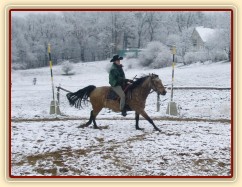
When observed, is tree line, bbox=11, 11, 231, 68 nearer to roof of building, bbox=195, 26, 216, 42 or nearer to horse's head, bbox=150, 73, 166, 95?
roof of building, bbox=195, 26, 216, 42

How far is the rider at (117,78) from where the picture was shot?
8148 mm

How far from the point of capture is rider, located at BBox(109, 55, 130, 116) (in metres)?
8.15

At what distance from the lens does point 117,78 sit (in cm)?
821

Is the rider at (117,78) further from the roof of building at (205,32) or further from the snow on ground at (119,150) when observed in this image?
the roof of building at (205,32)

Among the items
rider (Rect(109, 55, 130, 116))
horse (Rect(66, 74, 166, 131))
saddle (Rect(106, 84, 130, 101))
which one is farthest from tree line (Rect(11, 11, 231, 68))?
rider (Rect(109, 55, 130, 116))

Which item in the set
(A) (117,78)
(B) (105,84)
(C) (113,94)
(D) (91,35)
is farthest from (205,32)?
(A) (117,78)

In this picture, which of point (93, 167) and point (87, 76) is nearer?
point (93, 167)

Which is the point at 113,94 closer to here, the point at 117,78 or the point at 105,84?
the point at 117,78

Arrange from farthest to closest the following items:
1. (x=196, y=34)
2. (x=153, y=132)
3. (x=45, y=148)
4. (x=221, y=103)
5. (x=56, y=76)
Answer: (x=196, y=34) < (x=56, y=76) < (x=221, y=103) < (x=153, y=132) < (x=45, y=148)

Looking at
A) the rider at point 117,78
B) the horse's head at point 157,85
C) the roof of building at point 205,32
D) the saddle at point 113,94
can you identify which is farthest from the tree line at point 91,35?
the horse's head at point 157,85

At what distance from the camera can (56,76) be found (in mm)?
30828
